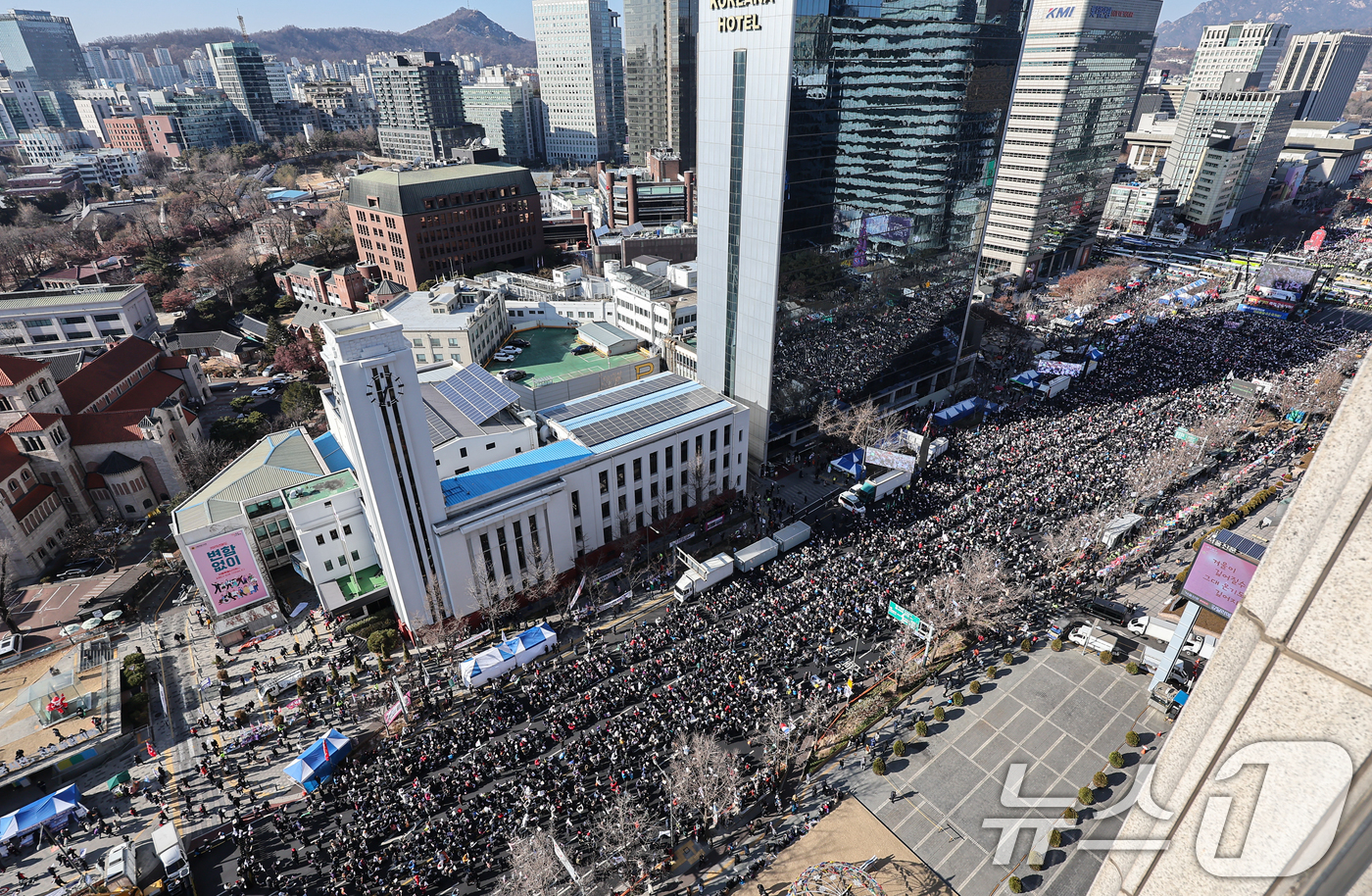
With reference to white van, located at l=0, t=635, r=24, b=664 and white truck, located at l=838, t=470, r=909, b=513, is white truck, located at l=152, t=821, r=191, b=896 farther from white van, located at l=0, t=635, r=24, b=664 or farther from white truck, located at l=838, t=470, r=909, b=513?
white truck, located at l=838, t=470, r=909, b=513

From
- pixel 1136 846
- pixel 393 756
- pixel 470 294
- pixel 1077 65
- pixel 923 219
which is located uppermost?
pixel 1077 65

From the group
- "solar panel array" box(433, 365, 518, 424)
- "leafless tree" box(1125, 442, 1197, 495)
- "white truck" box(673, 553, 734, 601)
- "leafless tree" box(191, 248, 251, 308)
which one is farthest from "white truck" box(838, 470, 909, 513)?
"leafless tree" box(191, 248, 251, 308)

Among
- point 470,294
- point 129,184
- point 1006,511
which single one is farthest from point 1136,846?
point 129,184

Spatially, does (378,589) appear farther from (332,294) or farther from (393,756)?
(332,294)

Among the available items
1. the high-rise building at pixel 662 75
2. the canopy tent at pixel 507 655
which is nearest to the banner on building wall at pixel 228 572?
the canopy tent at pixel 507 655

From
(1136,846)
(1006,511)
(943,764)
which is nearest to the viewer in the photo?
(1136,846)

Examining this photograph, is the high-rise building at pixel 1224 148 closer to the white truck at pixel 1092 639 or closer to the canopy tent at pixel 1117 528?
the canopy tent at pixel 1117 528

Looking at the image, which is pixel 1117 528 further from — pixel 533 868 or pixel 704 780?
pixel 533 868
